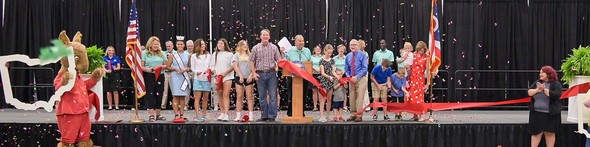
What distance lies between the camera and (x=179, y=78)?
916 cm

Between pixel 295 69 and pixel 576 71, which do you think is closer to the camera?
pixel 295 69

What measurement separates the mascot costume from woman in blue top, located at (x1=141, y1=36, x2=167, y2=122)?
1.29 m

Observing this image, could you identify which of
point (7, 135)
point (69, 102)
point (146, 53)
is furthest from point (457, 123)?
point (7, 135)

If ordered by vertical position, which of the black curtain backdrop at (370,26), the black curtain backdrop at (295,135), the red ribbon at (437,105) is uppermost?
the black curtain backdrop at (370,26)

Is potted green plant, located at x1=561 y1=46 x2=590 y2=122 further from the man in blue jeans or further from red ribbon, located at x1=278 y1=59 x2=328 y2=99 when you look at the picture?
the man in blue jeans

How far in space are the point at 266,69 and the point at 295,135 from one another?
0.89 m

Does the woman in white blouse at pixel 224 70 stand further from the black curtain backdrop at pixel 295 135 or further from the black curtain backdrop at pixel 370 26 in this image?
the black curtain backdrop at pixel 370 26

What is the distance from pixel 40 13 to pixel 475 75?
8.42 m

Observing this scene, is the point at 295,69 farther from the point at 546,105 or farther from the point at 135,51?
the point at 546,105

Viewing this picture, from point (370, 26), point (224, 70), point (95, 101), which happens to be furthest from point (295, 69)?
point (370, 26)

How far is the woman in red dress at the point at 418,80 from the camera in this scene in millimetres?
9156

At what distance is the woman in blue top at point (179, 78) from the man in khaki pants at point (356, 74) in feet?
6.85

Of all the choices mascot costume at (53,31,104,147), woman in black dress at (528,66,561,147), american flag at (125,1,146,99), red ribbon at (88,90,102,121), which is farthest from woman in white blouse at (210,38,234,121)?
woman in black dress at (528,66,561,147)

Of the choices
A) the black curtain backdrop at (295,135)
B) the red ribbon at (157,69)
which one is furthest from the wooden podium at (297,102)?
the red ribbon at (157,69)
